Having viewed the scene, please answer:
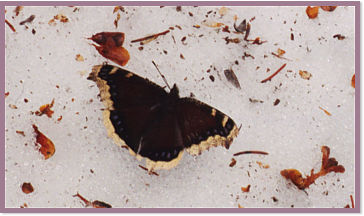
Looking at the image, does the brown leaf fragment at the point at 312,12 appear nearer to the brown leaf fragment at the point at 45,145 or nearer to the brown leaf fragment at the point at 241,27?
the brown leaf fragment at the point at 241,27

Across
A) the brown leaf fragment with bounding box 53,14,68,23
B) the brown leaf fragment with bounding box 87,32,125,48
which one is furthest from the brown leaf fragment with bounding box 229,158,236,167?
the brown leaf fragment with bounding box 53,14,68,23

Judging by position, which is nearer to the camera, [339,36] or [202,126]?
[202,126]

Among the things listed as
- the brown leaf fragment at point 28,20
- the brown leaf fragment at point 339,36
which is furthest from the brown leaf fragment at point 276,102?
the brown leaf fragment at point 28,20

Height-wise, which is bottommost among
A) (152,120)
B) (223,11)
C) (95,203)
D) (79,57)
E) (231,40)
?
(95,203)

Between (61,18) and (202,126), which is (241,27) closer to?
(202,126)

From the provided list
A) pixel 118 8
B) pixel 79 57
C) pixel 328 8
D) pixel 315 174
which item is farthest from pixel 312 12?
pixel 79 57

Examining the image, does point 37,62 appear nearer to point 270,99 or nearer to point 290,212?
point 270,99
